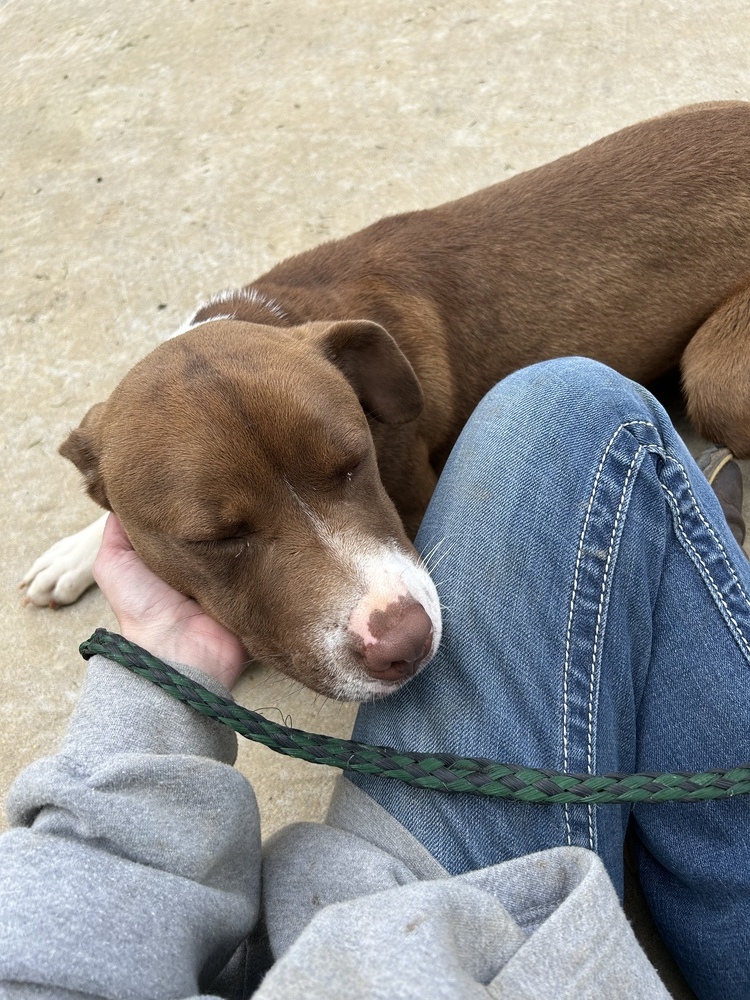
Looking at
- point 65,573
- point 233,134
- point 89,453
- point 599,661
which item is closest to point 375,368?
point 89,453

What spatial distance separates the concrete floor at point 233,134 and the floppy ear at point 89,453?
46.2 inches

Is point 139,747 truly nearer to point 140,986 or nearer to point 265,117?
point 140,986

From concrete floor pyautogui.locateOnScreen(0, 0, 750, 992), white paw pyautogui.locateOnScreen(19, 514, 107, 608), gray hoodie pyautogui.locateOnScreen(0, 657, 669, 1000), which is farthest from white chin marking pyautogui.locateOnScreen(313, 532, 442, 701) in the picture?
concrete floor pyautogui.locateOnScreen(0, 0, 750, 992)

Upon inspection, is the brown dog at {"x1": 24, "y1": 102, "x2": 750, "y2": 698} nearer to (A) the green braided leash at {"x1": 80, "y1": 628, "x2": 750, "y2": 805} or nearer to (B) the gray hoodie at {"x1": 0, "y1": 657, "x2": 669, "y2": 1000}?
(A) the green braided leash at {"x1": 80, "y1": 628, "x2": 750, "y2": 805}

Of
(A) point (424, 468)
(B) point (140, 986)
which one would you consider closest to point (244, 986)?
(B) point (140, 986)

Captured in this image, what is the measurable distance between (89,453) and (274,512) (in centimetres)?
81

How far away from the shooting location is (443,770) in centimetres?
180

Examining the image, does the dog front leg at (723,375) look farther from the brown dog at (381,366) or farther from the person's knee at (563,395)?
the person's knee at (563,395)

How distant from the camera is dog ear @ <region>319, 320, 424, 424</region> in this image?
2701 millimetres

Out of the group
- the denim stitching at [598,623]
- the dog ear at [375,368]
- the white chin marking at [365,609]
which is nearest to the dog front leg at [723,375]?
the dog ear at [375,368]

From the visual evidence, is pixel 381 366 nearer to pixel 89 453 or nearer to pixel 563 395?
pixel 563 395

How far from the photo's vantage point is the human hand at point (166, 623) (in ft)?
7.47

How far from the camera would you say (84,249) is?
5070 mm

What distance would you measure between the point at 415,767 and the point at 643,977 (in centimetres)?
61
